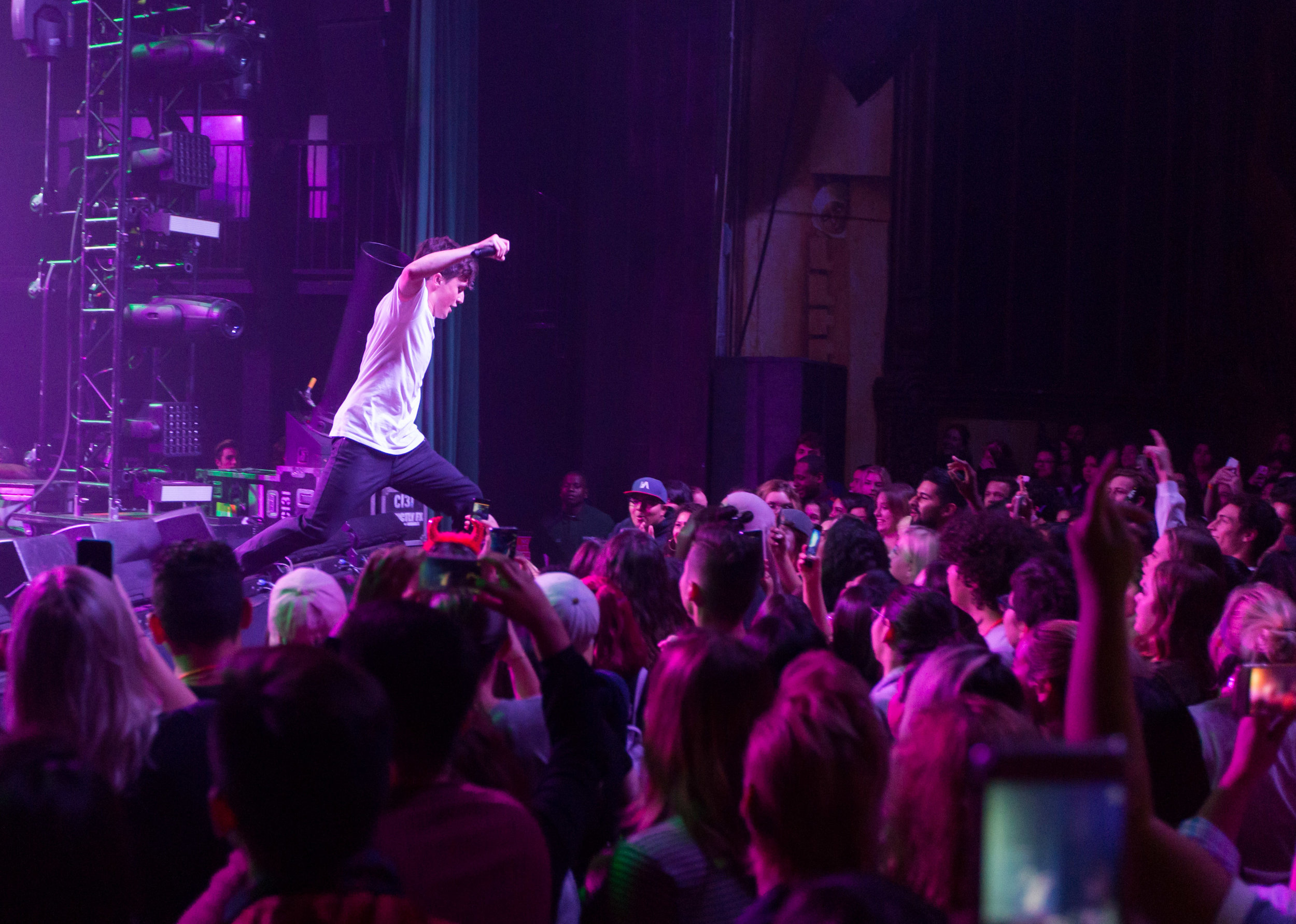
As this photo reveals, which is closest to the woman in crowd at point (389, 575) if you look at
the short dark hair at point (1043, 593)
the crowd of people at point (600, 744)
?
the crowd of people at point (600, 744)

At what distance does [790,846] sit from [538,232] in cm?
802

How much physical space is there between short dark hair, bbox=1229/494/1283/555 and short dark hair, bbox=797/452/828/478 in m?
3.50

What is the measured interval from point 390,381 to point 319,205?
670cm

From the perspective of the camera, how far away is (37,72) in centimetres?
1118

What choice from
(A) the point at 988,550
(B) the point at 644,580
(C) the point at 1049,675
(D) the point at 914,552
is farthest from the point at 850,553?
(C) the point at 1049,675

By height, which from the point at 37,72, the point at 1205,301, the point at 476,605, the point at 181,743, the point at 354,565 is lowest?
the point at 354,565

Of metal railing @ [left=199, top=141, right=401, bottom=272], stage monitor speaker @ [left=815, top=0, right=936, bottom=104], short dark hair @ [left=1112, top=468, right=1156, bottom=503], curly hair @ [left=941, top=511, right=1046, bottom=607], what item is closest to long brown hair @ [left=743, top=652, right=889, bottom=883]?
curly hair @ [left=941, top=511, right=1046, bottom=607]

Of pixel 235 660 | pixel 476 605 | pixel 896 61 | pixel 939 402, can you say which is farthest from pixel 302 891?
pixel 939 402

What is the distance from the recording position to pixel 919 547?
4.17 metres

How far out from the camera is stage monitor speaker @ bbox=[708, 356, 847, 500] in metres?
8.80

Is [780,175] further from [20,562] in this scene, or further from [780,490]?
[20,562]

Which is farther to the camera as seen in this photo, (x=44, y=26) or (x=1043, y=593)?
(x=44, y=26)

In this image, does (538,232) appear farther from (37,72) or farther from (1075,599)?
(1075,599)

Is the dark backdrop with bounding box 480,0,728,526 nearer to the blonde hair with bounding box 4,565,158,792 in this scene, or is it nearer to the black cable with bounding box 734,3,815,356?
the black cable with bounding box 734,3,815,356
